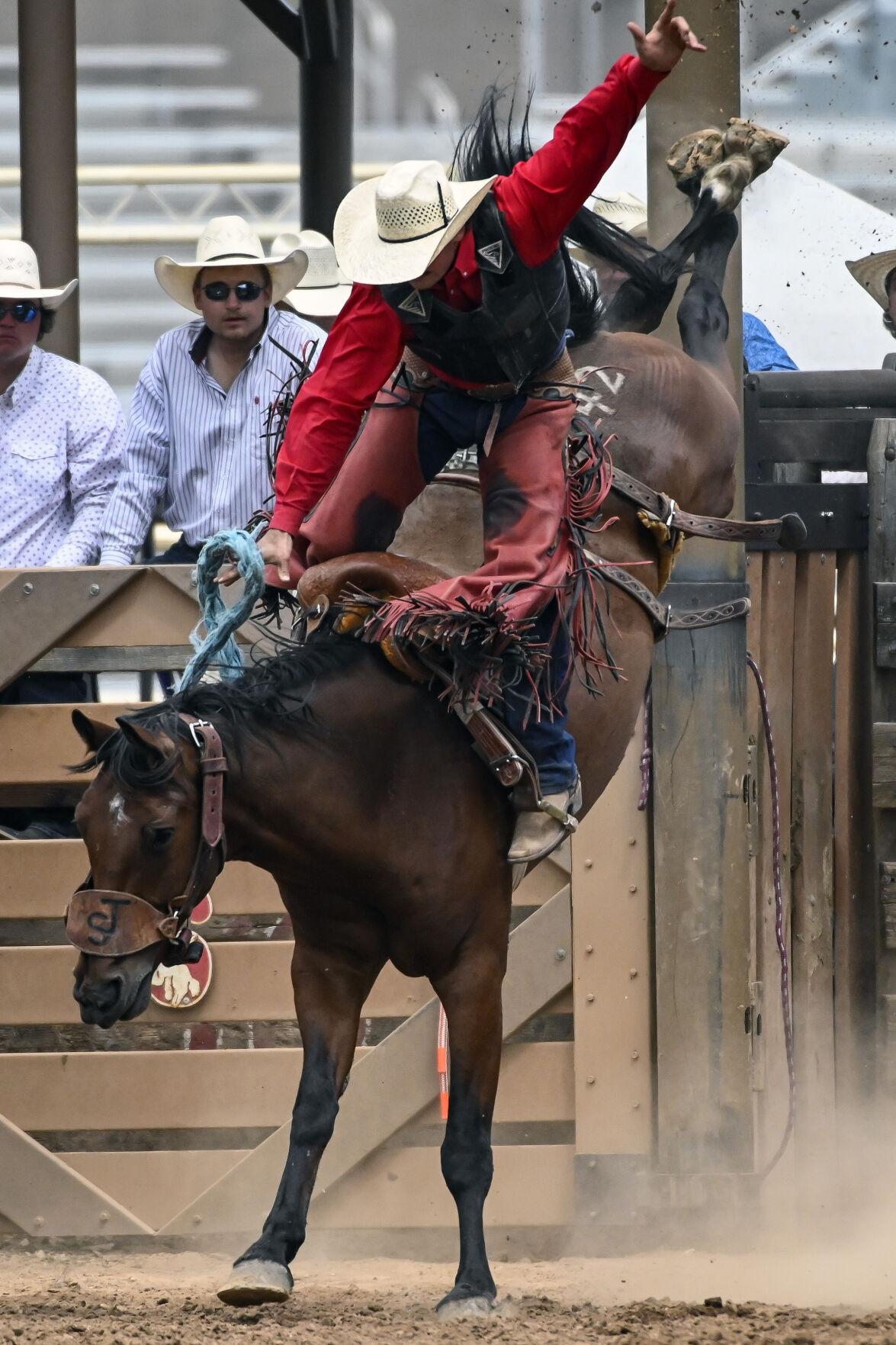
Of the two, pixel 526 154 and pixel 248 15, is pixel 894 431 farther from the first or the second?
pixel 248 15

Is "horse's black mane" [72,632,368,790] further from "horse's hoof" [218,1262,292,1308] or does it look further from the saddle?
"horse's hoof" [218,1262,292,1308]

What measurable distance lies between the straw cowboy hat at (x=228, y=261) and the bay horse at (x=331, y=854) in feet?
7.20

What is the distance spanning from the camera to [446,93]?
44.9 feet

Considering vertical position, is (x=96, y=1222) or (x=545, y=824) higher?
(x=545, y=824)

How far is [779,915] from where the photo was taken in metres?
5.59

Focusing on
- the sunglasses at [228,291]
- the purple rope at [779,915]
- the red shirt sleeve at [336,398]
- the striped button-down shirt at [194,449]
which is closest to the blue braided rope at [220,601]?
the red shirt sleeve at [336,398]

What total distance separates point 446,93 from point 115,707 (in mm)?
9597

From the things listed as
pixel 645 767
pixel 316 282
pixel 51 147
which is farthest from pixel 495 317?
pixel 51 147

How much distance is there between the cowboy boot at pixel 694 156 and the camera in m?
5.48

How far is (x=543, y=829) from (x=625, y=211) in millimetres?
3266

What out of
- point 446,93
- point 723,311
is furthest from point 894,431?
point 446,93

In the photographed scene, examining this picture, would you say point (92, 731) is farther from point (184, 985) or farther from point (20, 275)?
point (20, 275)

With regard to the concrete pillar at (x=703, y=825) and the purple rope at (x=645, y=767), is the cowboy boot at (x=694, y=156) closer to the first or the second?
the concrete pillar at (x=703, y=825)

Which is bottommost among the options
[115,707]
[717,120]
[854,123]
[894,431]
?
[115,707]
